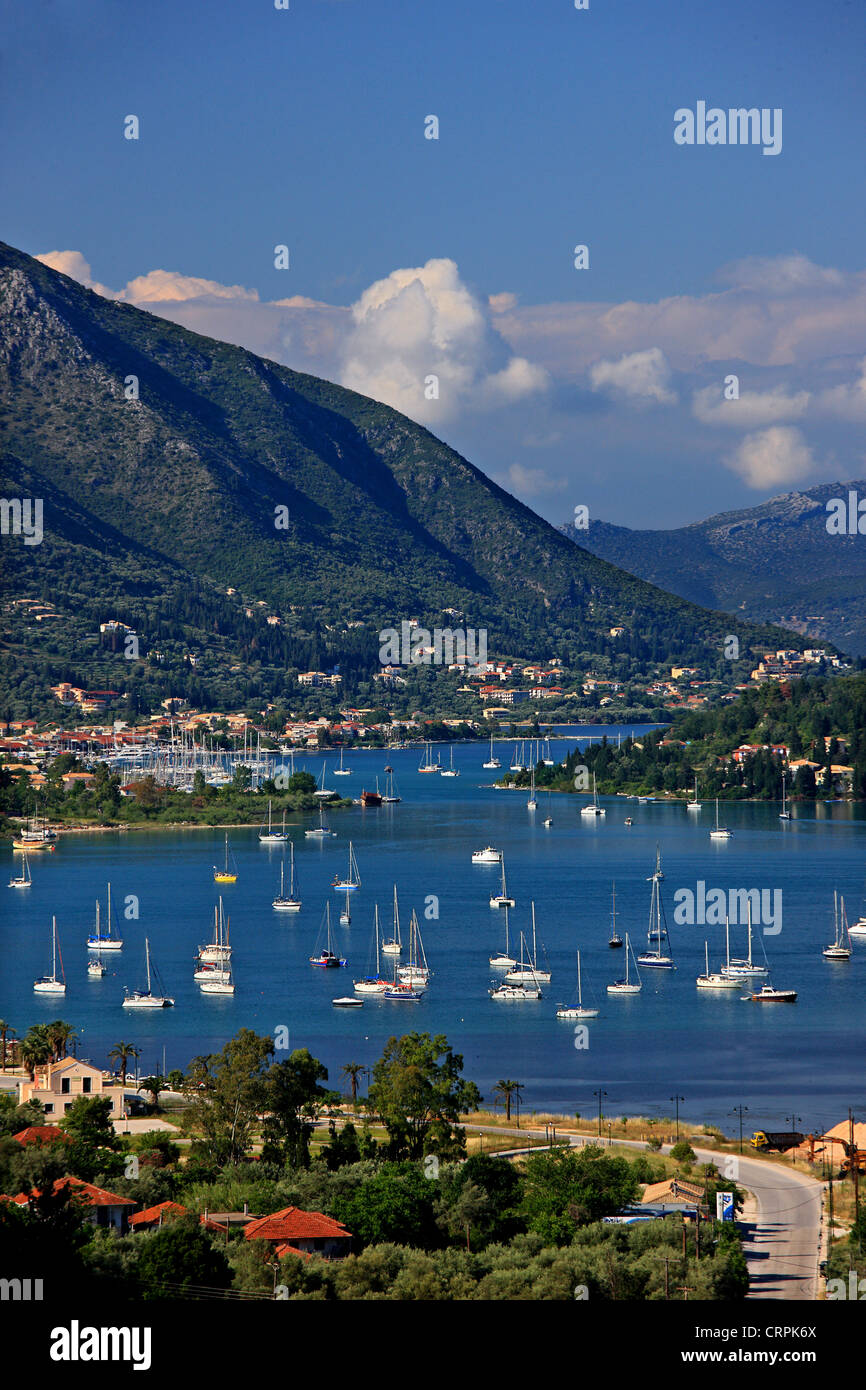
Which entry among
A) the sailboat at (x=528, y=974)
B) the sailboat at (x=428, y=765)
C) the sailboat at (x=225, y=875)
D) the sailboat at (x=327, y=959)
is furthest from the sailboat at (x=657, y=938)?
the sailboat at (x=428, y=765)

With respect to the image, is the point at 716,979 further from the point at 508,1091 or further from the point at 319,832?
the point at 319,832

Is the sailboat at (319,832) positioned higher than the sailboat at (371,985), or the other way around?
the sailboat at (319,832)

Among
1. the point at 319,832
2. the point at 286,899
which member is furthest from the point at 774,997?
the point at 319,832

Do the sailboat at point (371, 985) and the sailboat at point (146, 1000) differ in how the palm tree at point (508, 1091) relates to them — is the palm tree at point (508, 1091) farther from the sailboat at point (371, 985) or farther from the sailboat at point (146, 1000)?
the sailboat at point (146, 1000)

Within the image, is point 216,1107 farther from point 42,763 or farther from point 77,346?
point 77,346

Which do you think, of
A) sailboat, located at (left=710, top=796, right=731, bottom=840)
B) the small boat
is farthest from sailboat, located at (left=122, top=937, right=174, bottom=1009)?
sailboat, located at (left=710, top=796, right=731, bottom=840)

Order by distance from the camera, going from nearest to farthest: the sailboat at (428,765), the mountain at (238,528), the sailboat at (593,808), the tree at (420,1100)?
the tree at (420,1100), the sailboat at (593,808), the sailboat at (428,765), the mountain at (238,528)

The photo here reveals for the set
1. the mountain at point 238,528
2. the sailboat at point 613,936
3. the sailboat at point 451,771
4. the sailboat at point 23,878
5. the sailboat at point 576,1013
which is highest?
the mountain at point 238,528
